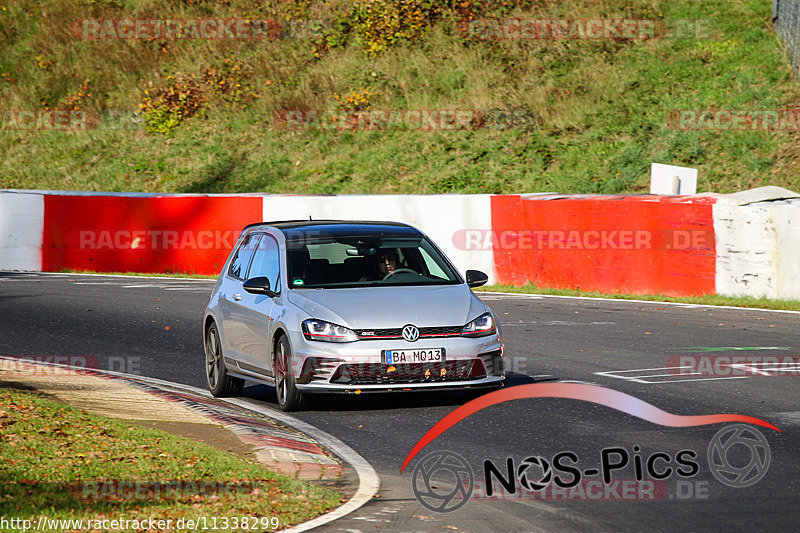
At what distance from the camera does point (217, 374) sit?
1156 cm

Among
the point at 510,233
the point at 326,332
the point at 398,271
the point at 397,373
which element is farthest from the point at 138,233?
the point at 397,373

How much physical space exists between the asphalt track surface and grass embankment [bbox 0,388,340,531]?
562 mm

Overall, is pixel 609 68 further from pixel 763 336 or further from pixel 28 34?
pixel 28 34

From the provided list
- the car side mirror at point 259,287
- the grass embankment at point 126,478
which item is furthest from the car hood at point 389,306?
the grass embankment at point 126,478

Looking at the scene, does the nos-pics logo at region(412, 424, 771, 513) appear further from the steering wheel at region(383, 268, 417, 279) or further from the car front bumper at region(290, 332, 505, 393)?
the steering wheel at region(383, 268, 417, 279)

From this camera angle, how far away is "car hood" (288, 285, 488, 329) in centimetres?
988

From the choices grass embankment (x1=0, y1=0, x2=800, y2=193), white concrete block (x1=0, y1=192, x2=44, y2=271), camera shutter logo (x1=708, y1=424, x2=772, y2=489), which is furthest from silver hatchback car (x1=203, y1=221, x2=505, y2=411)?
grass embankment (x1=0, y1=0, x2=800, y2=193)

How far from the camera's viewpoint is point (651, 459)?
7969mm

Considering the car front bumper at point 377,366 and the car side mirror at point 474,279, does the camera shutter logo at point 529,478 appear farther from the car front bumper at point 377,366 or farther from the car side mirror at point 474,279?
the car side mirror at point 474,279

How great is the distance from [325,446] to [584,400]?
292 centimetres

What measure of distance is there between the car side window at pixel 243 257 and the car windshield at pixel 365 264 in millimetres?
868

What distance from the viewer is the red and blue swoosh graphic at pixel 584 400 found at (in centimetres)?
936

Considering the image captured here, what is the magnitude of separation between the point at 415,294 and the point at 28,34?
42536mm

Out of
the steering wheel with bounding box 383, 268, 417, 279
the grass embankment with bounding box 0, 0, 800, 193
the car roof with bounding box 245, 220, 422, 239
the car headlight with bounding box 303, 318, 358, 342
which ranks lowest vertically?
the car headlight with bounding box 303, 318, 358, 342
